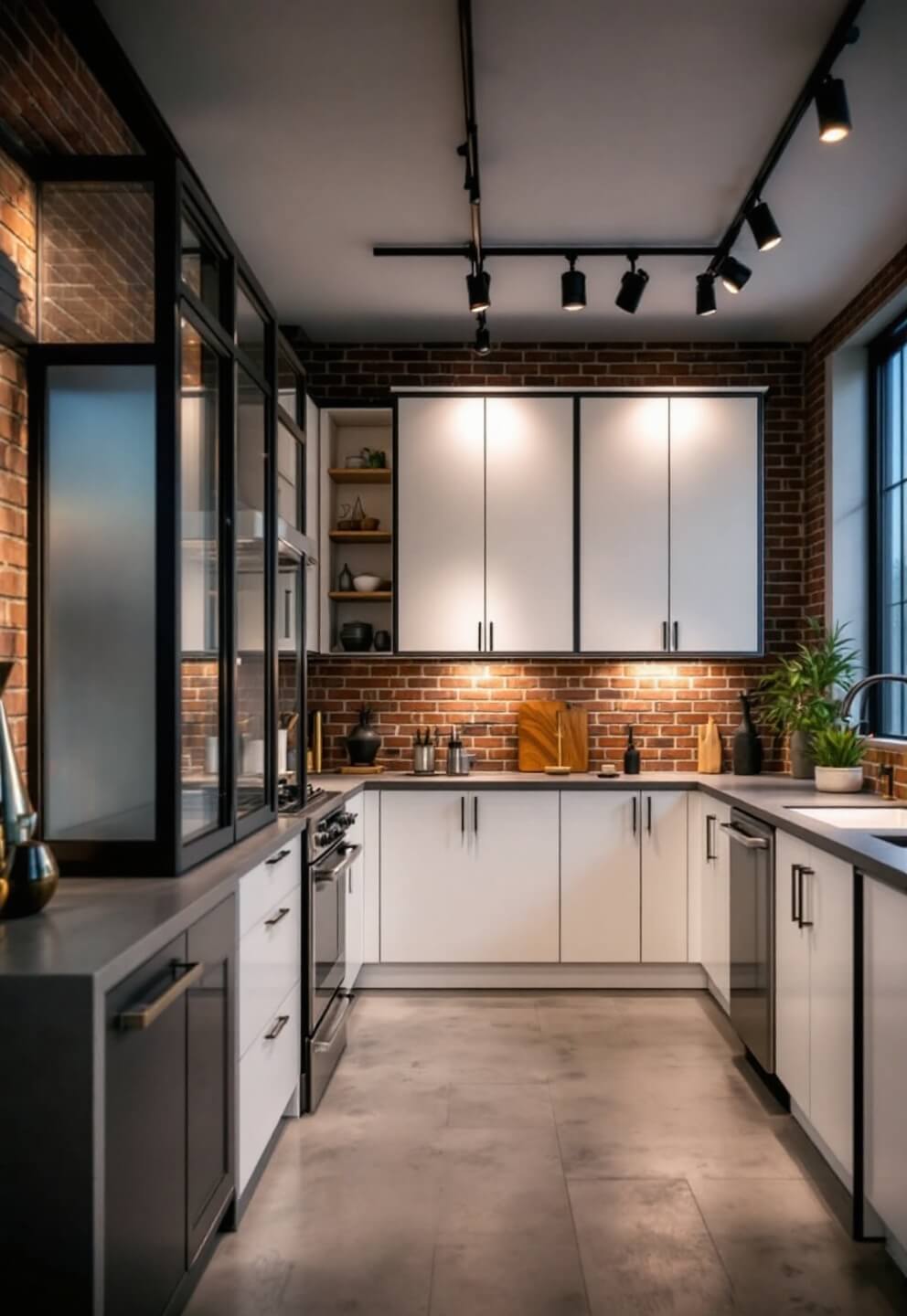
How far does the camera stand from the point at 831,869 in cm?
272

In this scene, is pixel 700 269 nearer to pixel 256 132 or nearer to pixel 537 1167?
pixel 256 132

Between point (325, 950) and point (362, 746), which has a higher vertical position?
point (362, 746)

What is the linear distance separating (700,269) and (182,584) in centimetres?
283

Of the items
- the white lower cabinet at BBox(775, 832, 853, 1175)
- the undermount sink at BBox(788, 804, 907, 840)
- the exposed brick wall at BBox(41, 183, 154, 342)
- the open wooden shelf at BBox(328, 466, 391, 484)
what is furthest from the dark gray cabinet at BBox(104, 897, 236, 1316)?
the open wooden shelf at BBox(328, 466, 391, 484)

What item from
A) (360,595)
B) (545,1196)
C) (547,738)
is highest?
(360,595)

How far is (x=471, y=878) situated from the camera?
4.57 m

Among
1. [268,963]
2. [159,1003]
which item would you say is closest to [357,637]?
[268,963]

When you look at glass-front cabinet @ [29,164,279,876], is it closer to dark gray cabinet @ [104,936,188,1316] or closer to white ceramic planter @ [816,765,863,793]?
dark gray cabinet @ [104,936,188,1316]

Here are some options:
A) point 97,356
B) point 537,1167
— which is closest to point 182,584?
point 97,356

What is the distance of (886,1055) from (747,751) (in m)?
2.68

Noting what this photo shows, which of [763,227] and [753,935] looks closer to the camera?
[763,227]

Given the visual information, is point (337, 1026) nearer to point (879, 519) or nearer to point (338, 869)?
point (338, 869)

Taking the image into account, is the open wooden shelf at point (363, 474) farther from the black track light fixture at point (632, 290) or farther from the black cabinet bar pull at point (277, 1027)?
the black cabinet bar pull at point (277, 1027)

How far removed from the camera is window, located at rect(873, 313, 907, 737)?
442 centimetres
